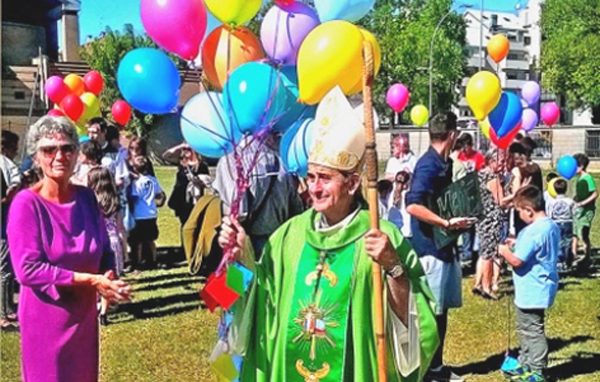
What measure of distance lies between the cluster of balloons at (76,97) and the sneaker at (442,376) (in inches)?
223

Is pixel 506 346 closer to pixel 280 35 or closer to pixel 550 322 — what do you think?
pixel 550 322

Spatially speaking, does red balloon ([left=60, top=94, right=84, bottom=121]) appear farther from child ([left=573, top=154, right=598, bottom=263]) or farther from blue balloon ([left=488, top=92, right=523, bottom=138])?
child ([left=573, top=154, right=598, bottom=263])

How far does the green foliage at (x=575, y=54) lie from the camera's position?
154 feet

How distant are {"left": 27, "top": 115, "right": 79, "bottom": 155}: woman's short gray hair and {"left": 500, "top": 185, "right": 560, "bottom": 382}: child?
3.12 meters

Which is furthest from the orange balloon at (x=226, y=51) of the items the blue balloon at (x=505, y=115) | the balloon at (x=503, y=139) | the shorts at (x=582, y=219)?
the shorts at (x=582, y=219)

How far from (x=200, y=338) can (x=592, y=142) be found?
106 feet

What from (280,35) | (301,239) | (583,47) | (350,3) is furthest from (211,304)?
(583,47)

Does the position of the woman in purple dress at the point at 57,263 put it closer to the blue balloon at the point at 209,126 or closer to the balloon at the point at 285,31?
the blue balloon at the point at 209,126

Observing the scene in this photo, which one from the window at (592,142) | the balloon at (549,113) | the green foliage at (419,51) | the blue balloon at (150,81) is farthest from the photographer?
the green foliage at (419,51)

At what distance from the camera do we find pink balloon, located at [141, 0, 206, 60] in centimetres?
454

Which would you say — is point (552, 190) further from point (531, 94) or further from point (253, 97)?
point (253, 97)

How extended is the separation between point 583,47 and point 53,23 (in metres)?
31.8

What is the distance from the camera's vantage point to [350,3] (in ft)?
16.0

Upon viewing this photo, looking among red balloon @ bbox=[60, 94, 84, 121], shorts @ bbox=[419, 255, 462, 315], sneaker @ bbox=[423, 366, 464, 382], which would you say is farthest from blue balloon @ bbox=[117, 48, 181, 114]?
red balloon @ bbox=[60, 94, 84, 121]
